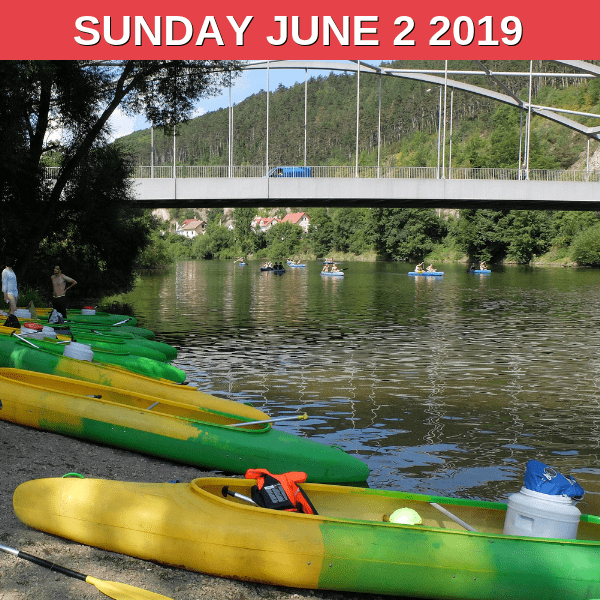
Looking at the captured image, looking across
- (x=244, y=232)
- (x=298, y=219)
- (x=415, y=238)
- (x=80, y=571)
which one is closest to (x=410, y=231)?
(x=415, y=238)

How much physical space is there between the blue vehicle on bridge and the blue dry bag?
28.6 metres

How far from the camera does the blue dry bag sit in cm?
464

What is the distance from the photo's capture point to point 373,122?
5502 inches

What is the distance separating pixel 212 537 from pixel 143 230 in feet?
65.3

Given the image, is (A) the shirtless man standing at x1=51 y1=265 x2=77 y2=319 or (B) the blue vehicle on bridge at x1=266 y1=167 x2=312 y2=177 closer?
(A) the shirtless man standing at x1=51 y1=265 x2=77 y2=319

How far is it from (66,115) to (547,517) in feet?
57.7

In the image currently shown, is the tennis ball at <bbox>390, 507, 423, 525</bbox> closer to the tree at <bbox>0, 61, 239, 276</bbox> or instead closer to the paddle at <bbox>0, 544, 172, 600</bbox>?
the paddle at <bbox>0, 544, 172, 600</bbox>

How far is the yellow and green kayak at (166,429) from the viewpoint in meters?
6.91

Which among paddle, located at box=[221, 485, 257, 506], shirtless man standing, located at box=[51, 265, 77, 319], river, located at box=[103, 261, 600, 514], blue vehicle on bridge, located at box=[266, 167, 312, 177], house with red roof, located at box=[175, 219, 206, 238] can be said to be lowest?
river, located at box=[103, 261, 600, 514]


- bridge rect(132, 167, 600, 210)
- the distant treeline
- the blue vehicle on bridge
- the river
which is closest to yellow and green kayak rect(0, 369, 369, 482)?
the river

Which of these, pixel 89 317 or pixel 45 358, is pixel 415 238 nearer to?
pixel 89 317

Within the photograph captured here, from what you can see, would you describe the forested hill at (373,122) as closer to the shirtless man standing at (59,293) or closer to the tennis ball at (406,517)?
the shirtless man standing at (59,293)

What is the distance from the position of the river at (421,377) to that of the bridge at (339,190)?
6186 mm

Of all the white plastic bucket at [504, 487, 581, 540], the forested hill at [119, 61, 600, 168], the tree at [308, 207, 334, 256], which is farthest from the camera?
the tree at [308, 207, 334, 256]
